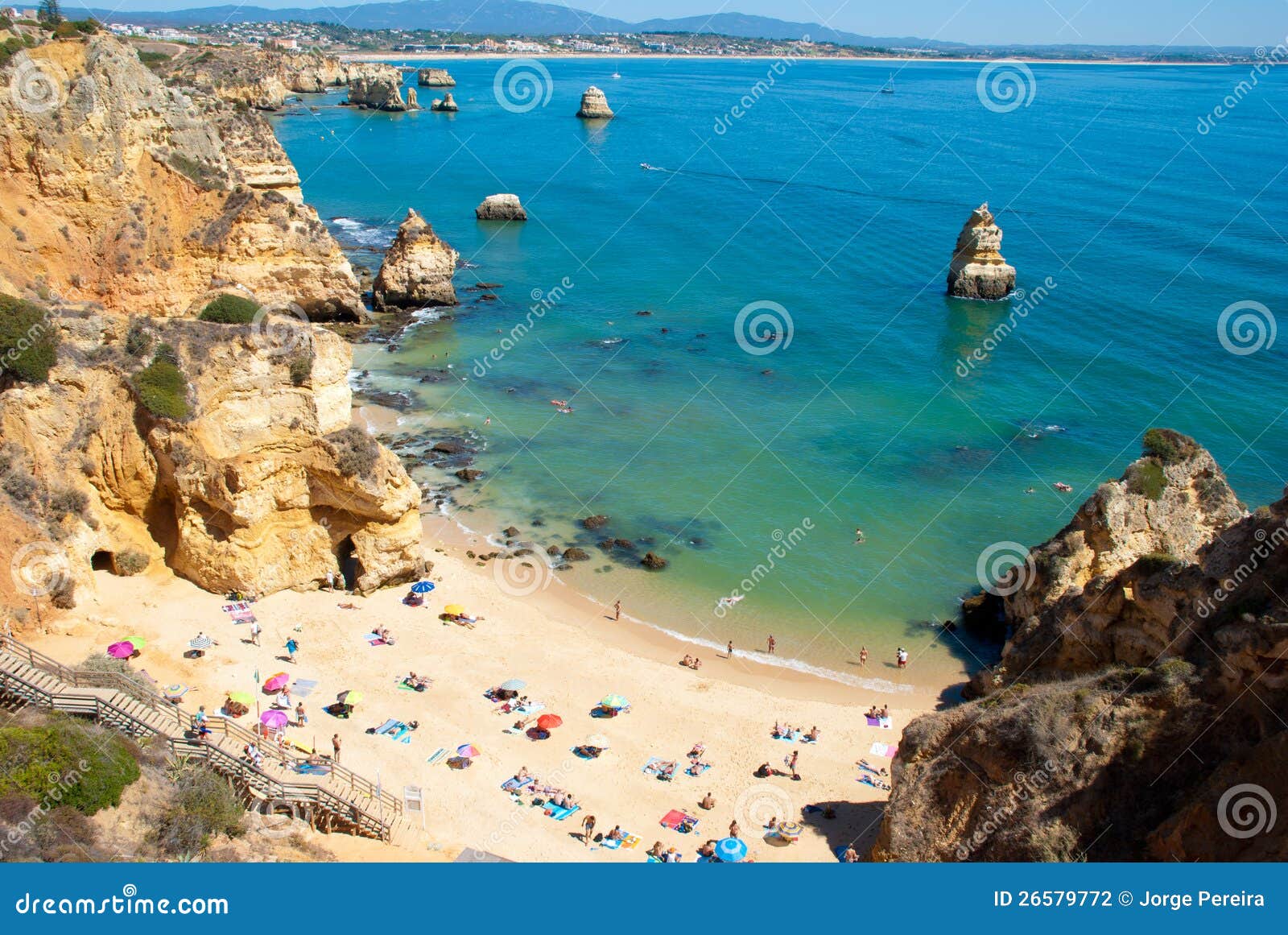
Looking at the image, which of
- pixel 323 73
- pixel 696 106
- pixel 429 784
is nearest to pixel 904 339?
pixel 429 784

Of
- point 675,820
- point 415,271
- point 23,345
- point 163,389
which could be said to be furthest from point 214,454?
point 415,271

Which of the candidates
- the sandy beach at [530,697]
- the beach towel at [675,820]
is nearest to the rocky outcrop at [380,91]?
the sandy beach at [530,697]

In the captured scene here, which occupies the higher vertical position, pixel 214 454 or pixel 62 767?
pixel 214 454

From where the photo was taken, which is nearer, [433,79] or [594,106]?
[594,106]

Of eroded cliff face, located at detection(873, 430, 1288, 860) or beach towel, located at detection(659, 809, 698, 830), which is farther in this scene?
beach towel, located at detection(659, 809, 698, 830)

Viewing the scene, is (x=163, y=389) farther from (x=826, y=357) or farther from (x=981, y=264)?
(x=981, y=264)

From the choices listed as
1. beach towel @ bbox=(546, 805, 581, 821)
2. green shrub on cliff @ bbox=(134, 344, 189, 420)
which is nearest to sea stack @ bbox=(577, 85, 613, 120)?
green shrub on cliff @ bbox=(134, 344, 189, 420)

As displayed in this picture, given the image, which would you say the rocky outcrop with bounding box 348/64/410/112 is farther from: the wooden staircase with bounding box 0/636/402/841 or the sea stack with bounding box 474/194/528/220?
the wooden staircase with bounding box 0/636/402/841
